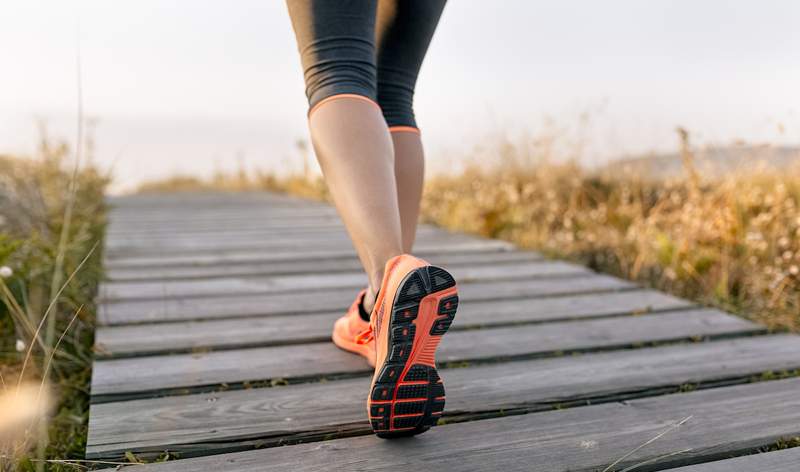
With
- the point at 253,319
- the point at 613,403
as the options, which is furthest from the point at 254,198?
the point at 613,403

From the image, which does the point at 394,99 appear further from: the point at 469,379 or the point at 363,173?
the point at 469,379

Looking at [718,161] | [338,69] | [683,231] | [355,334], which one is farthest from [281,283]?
[718,161]

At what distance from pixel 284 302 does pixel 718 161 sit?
2.23 metres

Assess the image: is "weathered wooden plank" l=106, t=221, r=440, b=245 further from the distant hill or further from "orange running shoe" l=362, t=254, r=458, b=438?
"orange running shoe" l=362, t=254, r=458, b=438

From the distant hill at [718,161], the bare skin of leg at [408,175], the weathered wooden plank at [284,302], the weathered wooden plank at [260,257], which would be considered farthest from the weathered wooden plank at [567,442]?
the distant hill at [718,161]

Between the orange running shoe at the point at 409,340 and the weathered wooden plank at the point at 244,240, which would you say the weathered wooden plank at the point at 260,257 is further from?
the orange running shoe at the point at 409,340

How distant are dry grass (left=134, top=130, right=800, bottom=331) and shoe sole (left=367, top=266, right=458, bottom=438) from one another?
1.36 metres

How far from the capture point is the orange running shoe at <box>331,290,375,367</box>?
140 centimetres

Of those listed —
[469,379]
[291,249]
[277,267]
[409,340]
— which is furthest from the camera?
[291,249]

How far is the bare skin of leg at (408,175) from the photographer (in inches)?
55.4

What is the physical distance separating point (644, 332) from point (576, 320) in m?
0.18

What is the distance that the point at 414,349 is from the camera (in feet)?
3.17

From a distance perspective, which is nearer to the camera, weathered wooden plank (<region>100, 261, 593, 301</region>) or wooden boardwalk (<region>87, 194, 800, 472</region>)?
wooden boardwalk (<region>87, 194, 800, 472</region>)

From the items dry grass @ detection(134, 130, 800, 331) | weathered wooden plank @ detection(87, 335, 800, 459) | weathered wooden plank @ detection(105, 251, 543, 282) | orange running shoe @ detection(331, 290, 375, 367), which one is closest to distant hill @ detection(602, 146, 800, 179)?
dry grass @ detection(134, 130, 800, 331)
